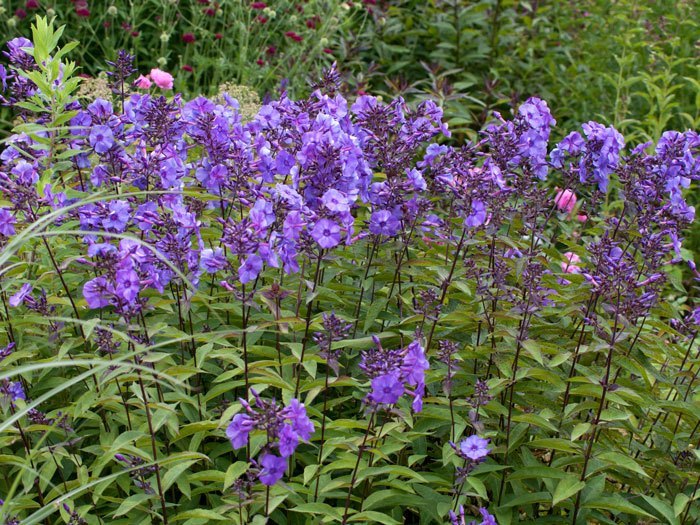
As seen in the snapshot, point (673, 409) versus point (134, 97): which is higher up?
point (134, 97)

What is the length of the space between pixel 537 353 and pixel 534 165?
0.75m

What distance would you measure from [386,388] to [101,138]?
4.28 ft

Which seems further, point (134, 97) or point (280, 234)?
point (134, 97)

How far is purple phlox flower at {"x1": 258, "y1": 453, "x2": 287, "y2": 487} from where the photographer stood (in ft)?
6.94

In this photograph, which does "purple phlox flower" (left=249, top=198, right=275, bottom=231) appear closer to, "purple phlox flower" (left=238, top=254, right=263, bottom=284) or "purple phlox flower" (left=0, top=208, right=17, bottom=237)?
"purple phlox flower" (left=238, top=254, right=263, bottom=284)

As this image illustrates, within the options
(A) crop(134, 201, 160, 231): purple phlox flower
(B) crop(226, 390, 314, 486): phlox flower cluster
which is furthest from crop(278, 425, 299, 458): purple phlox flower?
(A) crop(134, 201, 160, 231): purple phlox flower

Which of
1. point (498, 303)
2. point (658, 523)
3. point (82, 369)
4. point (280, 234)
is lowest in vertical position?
point (658, 523)

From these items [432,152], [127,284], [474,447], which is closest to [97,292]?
[127,284]

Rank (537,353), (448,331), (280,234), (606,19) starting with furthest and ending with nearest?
(606,19), (448,331), (537,353), (280,234)

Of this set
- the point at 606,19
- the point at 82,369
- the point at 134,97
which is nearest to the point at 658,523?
the point at 82,369

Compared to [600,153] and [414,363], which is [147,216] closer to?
[414,363]

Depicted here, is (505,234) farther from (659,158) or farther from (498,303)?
(659,158)

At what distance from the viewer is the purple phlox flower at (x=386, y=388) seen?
7.20ft

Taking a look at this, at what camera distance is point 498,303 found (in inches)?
124
